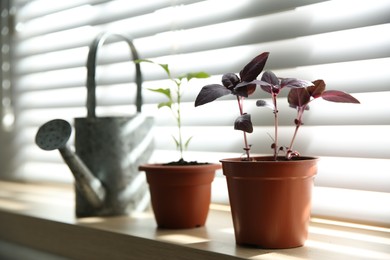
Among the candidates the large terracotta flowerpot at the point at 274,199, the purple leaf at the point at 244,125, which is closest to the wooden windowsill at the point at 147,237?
the large terracotta flowerpot at the point at 274,199

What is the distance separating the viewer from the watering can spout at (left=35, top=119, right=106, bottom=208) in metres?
1.14

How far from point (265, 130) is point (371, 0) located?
14.2 inches

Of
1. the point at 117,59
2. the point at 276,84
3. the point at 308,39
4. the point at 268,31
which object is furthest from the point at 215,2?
the point at 276,84

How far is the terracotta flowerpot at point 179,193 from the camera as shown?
104cm

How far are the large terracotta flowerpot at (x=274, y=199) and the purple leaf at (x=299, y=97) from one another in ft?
0.33

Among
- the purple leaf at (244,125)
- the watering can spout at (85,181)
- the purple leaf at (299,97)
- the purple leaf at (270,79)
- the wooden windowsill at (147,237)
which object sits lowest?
the wooden windowsill at (147,237)

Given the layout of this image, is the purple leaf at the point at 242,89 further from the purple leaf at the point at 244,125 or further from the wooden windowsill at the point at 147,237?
the wooden windowsill at the point at 147,237

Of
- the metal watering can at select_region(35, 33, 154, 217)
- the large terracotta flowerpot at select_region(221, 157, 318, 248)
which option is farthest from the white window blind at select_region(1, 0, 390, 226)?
the large terracotta flowerpot at select_region(221, 157, 318, 248)

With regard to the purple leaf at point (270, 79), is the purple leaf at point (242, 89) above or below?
below

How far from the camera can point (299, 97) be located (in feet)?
2.80

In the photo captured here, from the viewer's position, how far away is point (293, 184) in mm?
820

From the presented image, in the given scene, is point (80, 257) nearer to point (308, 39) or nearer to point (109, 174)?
point (109, 174)

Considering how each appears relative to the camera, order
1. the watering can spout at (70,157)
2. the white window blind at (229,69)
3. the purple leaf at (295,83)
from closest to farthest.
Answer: the purple leaf at (295,83) < the white window blind at (229,69) < the watering can spout at (70,157)

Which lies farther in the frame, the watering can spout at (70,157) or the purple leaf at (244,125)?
the watering can spout at (70,157)
